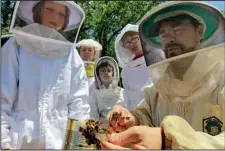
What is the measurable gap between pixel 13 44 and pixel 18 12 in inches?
6.8

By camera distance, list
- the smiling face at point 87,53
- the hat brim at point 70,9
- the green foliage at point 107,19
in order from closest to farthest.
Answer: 1. the hat brim at point 70,9
2. the smiling face at point 87,53
3. the green foliage at point 107,19

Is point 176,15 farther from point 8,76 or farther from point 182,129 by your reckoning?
point 8,76

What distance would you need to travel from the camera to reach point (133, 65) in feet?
10.8

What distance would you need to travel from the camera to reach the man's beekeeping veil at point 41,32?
2.32 meters

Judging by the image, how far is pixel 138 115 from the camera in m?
1.41

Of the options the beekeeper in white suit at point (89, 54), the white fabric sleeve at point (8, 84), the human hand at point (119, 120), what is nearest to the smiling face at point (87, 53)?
the beekeeper in white suit at point (89, 54)

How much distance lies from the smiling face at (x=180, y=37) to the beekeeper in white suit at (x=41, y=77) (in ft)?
3.39

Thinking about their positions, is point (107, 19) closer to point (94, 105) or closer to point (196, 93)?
point (94, 105)

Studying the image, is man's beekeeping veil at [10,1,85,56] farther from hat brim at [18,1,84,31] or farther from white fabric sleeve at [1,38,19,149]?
white fabric sleeve at [1,38,19,149]

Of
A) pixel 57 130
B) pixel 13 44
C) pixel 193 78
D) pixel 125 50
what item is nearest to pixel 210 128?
pixel 193 78

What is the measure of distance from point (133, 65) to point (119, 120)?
201 cm

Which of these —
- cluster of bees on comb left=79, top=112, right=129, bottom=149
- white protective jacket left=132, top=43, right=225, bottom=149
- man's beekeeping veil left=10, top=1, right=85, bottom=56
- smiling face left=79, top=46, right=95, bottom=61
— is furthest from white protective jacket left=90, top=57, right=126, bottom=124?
cluster of bees on comb left=79, top=112, right=129, bottom=149

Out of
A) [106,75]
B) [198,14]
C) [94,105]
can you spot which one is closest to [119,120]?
[198,14]

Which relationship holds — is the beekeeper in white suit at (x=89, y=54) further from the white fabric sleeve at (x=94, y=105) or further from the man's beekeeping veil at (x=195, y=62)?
the man's beekeeping veil at (x=195, y=62)
